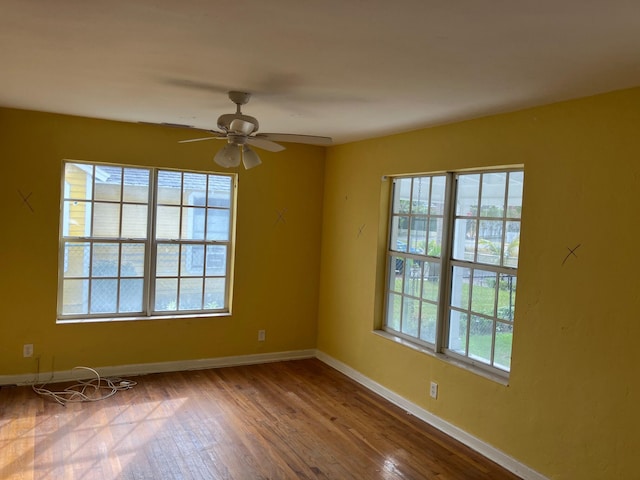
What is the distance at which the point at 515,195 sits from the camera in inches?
139

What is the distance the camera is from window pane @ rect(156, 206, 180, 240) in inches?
197

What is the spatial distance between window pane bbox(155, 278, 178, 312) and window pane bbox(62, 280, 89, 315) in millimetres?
642

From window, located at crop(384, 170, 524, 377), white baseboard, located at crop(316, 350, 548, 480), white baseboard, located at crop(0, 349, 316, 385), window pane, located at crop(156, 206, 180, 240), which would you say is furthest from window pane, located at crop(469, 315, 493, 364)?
window pane, located at crop(156, 206, 180, 240)

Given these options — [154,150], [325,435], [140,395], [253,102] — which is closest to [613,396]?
[325,435]

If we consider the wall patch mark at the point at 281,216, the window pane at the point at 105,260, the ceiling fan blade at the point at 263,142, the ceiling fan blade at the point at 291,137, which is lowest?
the window pane at the point at 105,260

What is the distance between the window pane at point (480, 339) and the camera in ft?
12.2

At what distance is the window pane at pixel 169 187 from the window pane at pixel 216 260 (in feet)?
1.97

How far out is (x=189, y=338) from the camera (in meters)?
5.14

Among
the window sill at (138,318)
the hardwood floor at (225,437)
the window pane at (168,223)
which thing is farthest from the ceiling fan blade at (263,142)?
the window sill at (138,318)

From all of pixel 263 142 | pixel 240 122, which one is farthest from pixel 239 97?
pixel 263 142

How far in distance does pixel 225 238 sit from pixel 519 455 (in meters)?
3.37

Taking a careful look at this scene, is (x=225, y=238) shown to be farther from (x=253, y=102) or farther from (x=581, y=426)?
(x=581, y=426)

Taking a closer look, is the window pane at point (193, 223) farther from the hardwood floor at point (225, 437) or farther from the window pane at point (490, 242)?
the window pane at point (490, 242)

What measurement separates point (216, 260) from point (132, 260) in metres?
0.83
